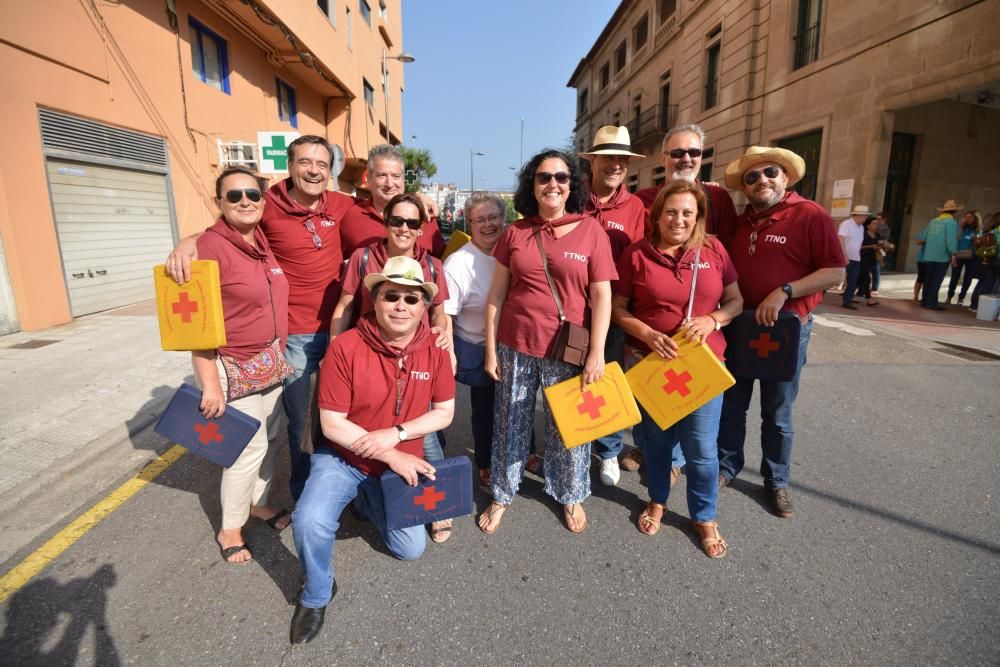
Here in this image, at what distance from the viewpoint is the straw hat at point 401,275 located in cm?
214

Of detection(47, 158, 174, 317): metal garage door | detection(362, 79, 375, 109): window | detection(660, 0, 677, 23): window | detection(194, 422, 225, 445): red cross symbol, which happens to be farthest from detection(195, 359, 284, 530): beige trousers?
detection(660, 0, 677, 23): window

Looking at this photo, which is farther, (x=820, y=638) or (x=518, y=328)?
(x=518, y=328)

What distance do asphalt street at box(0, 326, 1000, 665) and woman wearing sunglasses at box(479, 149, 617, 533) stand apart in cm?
27

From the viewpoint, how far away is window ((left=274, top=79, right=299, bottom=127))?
13.3 metres

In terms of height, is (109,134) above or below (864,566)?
above

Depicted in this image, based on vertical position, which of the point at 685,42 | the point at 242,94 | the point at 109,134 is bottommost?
the point at 109,134

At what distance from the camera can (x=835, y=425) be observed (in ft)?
13.0

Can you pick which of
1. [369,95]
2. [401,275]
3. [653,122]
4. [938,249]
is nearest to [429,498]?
[401,275]

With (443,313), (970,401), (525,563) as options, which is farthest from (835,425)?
(443,313)

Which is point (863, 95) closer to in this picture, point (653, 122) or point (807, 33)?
point (807, 33)

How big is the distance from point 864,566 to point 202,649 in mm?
2893

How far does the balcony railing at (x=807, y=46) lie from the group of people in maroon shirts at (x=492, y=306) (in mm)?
12845

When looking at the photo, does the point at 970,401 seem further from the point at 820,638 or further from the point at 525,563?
the point at 525,563

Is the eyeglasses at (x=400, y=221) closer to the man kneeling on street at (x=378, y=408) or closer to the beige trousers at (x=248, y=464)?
the man kneeling on street at (x=378, y=408)
